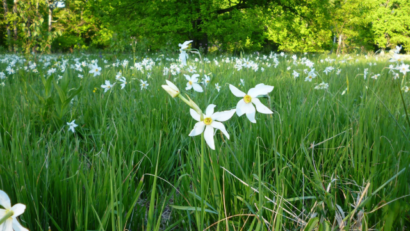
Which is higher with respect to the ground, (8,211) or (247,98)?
(247,98)

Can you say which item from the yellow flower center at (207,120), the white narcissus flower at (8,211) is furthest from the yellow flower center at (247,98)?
the white narcissus flower at (8,211)

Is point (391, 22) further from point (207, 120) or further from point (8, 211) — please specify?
point (8, 211)

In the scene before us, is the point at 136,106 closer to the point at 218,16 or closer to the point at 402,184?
the point at 402,184

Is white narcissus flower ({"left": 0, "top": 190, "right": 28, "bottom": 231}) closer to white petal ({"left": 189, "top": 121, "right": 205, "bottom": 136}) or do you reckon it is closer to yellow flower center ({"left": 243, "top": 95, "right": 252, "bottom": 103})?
white petal ({"left": 189, "top": 121, "right": 205, "bottom": 136})

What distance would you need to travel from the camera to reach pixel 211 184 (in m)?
1.09

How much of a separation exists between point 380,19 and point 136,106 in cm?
3334

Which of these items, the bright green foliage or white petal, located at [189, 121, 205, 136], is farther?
the bright green foliage

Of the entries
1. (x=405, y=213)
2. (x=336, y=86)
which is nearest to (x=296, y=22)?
(x=336, y=86)

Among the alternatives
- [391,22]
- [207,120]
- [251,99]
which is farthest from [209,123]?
[391,22]

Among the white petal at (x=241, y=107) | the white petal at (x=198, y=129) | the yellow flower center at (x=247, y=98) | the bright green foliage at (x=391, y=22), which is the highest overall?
the bright green foliage at (x=391, y=22)

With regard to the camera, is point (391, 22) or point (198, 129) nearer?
point (198, 129)

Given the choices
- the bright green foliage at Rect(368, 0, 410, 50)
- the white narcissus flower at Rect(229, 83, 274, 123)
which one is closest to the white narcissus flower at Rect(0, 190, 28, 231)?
the white narcissus flower at Rect(229, 83, 274, 123)

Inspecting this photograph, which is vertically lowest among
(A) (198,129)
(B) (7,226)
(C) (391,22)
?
(B) (7,226)

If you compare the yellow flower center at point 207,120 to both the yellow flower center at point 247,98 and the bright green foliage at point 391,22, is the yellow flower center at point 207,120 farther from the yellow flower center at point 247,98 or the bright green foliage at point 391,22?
the bright green foliage at point 391,22
